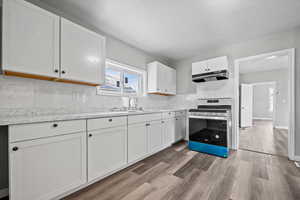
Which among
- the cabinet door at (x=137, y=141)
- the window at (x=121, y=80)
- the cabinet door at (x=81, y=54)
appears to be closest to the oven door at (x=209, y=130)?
the cabinet door at (x=137, y=141)

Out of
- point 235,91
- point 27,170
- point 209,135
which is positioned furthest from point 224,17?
point 27,170

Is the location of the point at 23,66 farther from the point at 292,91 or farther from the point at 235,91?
the point at 292,91

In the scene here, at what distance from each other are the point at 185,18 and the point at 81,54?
171cm

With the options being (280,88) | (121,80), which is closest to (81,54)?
(121,80)

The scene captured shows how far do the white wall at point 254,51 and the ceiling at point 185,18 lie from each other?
0.17 metres

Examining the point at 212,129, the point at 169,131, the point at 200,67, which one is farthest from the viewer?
the point at 200,67

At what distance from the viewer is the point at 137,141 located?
217cm

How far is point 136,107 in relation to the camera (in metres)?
2.82

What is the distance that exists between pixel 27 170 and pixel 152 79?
8.82 ft

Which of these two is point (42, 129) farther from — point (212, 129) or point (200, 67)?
point (200, 67)

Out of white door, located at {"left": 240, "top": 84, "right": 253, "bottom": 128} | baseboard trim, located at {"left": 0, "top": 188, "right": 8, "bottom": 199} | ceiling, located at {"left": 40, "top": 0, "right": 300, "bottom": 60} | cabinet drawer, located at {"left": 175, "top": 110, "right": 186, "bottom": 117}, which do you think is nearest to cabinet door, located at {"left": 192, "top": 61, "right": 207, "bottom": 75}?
ceiling, located at {"left": 40, "top": 0, "right": 300, "bottom": 60}

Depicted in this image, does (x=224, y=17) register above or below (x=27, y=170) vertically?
above

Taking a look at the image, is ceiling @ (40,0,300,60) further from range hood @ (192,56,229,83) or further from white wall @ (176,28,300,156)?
range hood @ (192,56,229,83)

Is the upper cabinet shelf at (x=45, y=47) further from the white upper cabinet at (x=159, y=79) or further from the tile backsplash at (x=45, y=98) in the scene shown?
the white upper cabinet at (x=159, y=79)
